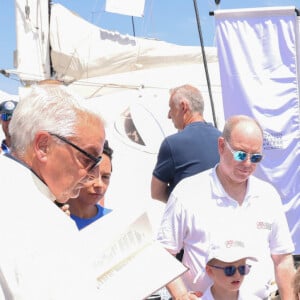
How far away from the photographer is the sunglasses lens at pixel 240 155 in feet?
9.84

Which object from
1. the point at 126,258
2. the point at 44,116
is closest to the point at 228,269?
the point at 126,258

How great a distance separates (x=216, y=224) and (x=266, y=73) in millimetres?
2020

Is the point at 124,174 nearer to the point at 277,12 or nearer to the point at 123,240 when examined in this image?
the point at 277,12

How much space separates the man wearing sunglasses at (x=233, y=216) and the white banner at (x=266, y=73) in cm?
156

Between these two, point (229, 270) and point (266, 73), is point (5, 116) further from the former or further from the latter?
point (266, 73)

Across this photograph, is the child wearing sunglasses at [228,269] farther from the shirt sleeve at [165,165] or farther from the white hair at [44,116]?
the white hair at [44,116]

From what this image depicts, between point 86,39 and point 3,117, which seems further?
point 86,39

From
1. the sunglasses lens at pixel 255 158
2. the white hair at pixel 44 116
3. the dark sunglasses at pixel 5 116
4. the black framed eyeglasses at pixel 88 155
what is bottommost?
the sunglasses lens at pixel 255 158

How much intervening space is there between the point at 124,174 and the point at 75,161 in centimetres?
709

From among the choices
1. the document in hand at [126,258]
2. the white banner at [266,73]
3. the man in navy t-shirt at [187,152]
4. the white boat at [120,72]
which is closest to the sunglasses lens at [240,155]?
the man in navy t-shirt at [187,152]

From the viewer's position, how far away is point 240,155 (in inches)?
118

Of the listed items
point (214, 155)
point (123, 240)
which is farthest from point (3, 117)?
point (123, 240)

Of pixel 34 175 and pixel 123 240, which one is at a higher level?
pixel 34 175

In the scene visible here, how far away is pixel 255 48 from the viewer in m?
4.70
